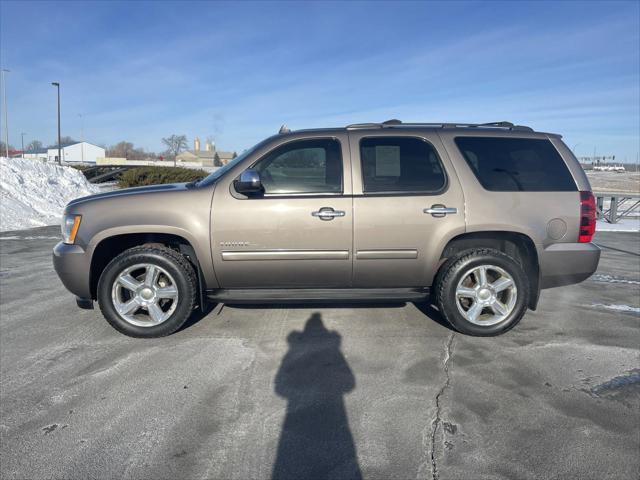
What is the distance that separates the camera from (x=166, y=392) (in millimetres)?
3121

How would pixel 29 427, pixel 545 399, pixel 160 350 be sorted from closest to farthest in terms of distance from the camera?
pixel 29 427 < pixel 545 399 < pixel 160 350

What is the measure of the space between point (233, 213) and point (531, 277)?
2897mm

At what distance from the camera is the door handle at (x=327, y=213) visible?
3945 millimetres

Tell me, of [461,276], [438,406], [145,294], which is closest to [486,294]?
[461,276]

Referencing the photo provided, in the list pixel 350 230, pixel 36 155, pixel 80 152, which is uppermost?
pixel 80 152

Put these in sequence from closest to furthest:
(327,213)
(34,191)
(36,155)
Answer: (327,213) → (34,191) → (36,155)

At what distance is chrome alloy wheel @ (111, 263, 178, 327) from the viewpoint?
404 cm

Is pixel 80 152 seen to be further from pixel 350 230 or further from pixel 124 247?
pixel 350 230

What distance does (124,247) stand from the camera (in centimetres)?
433

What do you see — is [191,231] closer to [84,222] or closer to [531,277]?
[84,222]

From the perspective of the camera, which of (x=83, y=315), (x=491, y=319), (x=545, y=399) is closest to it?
(x=545, y=399)

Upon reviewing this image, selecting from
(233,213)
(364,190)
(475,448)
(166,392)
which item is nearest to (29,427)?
(166,392)

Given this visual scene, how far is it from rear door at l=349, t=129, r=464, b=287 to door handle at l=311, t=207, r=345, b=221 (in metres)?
0.16

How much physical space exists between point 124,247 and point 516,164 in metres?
3.87
